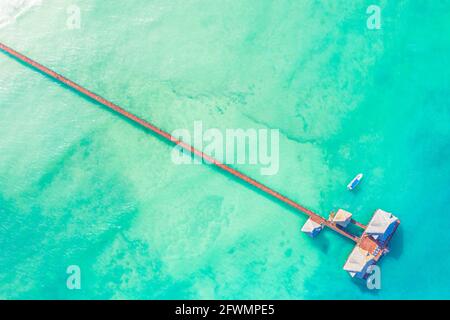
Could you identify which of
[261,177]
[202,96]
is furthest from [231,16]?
[261,177]

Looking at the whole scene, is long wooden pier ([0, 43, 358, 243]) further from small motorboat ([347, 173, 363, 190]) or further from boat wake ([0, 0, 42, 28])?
small motorboat ([347, 173, 363, 190])

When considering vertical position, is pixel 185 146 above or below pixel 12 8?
below

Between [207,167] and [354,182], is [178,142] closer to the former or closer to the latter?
[207,167]

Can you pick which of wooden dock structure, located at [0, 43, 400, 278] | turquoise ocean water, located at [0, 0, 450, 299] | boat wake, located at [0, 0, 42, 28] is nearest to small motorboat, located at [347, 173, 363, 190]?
turquoise ocean water, located at [0, 0, 450, 299]

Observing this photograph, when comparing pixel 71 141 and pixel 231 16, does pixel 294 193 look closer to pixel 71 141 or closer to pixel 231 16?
pixel 231 16

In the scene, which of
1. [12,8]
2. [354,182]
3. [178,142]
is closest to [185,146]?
[178,142]

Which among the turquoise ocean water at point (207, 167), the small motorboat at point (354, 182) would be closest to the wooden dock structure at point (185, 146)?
the turquoise ocean water at point (207, 167)
